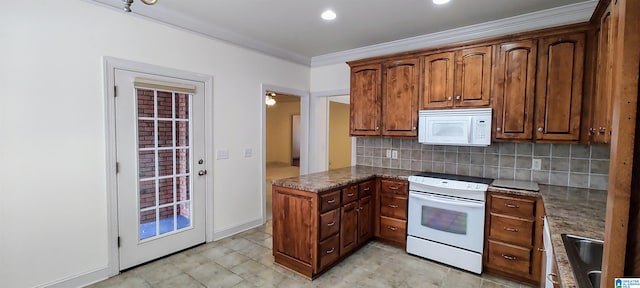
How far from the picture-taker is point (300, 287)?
253 cm

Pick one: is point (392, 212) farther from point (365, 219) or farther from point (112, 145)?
point (112, 145)

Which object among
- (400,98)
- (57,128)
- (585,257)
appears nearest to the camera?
(585,257)

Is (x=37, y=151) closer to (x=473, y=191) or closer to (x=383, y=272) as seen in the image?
(x=383, y=272)

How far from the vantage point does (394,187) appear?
3332mm

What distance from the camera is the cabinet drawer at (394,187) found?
3.25 meters

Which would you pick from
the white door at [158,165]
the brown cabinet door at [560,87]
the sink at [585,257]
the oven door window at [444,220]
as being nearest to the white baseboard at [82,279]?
the white door at [158,165]

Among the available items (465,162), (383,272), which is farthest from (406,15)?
(383,272)

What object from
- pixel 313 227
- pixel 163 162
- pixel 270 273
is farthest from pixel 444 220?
pixel 163 162

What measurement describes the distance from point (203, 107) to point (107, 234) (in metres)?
1.55

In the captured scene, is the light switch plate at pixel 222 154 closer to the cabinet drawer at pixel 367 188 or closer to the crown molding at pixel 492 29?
the cabinet drawer at pixel 367 188

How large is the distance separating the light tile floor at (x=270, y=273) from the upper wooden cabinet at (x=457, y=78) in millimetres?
1738

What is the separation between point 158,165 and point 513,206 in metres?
3.52

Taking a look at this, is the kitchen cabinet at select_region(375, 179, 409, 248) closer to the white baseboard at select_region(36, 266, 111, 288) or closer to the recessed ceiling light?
the recessed ceiling light

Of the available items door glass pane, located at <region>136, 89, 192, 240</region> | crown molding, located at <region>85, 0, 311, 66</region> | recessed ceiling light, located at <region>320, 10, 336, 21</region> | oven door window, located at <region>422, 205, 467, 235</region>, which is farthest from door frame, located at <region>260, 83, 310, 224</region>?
oven door window, located at <region>422, 205, 467, 235</region>
